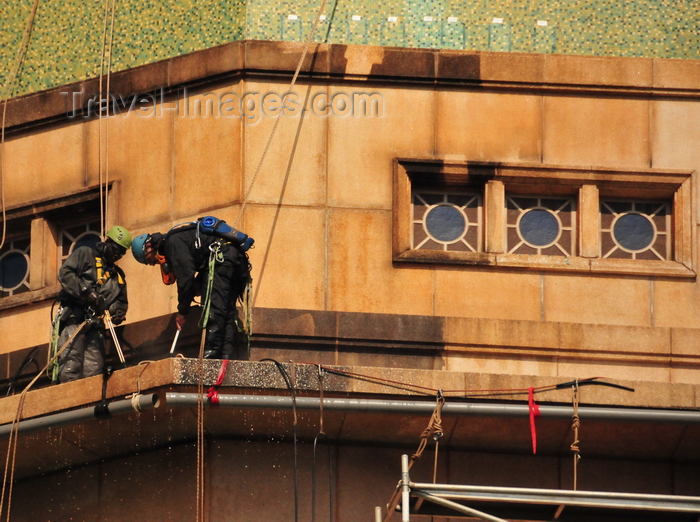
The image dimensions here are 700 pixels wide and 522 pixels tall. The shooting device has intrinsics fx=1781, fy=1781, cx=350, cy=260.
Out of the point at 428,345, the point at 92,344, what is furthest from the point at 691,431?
the point at 92,344

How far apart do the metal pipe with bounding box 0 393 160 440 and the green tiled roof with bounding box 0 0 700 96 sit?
188 inches

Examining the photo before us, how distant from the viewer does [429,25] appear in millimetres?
19953

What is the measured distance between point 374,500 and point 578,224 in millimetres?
3979

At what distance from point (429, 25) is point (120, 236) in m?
4.24

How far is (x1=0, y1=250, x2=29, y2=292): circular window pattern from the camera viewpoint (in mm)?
20609

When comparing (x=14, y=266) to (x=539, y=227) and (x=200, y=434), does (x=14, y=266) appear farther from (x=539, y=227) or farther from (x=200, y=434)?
(x=539, y=227)

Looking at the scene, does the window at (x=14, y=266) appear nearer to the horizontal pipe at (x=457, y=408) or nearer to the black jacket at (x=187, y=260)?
the black jacket at (x=187, y=260)

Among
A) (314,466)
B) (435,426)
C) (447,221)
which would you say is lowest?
(314,466)

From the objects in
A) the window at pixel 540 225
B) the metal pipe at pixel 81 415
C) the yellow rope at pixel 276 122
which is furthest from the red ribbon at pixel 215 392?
the window at pixel 540 225

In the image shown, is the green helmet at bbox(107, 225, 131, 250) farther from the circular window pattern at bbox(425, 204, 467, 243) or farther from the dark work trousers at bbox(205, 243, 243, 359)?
the circular window pattern at bbox(425, 204, 467, 243)

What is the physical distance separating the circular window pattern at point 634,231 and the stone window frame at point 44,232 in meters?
5.64

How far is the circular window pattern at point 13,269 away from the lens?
67.6 ft

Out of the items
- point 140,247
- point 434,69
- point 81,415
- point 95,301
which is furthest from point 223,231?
point 434,69

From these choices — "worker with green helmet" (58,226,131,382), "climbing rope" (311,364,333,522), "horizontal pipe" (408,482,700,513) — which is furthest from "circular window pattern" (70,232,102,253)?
"horizontal pipe" (408,482,700,513)
